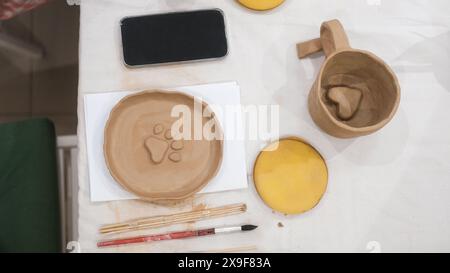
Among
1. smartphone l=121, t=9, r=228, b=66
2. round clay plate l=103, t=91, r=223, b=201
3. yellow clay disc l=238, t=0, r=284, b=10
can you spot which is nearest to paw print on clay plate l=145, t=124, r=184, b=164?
round clay plate l=103, t=91, r=223, b=201

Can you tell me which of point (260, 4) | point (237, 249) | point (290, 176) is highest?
point (260, 4)

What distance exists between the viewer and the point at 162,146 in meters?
0.61

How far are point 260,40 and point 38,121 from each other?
1.44ft

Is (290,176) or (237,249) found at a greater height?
(290,176)

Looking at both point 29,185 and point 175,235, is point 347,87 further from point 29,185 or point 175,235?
point 29,185

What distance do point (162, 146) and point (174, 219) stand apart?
11 cm

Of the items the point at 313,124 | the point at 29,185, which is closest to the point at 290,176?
the point at 313,124

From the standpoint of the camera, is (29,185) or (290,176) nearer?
(290,176)

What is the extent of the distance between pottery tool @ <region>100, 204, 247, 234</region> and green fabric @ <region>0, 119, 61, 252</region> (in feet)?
0.71

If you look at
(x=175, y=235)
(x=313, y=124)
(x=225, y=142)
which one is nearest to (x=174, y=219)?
(x=175, y=235)

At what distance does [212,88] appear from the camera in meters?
0.65

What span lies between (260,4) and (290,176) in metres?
0.27

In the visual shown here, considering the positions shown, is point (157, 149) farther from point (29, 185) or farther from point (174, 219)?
point (29, 185)

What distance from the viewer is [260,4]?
2.12 ft
